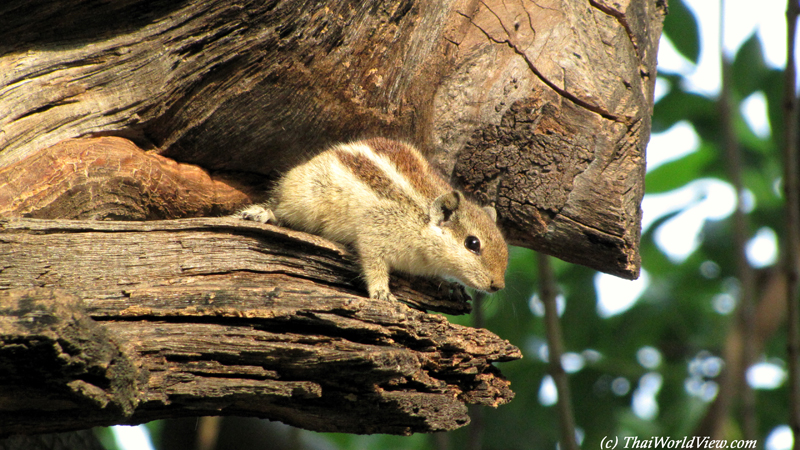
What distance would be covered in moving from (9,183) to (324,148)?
2064mm

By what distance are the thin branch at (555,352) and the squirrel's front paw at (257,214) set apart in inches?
101

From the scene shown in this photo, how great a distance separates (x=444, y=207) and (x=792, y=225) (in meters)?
2.99

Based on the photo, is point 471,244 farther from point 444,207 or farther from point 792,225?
point 792,225

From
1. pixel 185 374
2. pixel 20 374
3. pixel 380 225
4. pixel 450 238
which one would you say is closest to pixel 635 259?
pixel 450 238

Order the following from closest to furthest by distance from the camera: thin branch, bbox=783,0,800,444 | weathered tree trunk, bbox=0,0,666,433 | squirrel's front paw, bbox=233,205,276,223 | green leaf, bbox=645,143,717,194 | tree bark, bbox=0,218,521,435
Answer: tree bark, bbox=0,218,521,435 → weathered tree trunk, bbox=0,0,666,433 → squirrel's front paw, bbox=233,205,276,223 → thin branch, bbox=783,0,800,444 → green leaf, bbox=645,143,717,194

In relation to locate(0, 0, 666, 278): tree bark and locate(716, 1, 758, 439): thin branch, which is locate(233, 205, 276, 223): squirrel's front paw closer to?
locate(0, 0, 666, 278): tree bark

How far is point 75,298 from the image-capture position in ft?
9.18

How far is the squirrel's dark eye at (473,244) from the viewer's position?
4848mm

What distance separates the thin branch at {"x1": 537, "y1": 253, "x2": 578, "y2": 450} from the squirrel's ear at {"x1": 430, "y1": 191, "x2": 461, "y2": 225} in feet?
5.29

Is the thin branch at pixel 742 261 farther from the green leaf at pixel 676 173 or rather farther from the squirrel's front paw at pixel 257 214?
the squirrel's front paw at pixel 257 214

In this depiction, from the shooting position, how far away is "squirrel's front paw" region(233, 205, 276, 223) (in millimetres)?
4762

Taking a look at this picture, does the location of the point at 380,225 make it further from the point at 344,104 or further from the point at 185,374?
the point at 185,374

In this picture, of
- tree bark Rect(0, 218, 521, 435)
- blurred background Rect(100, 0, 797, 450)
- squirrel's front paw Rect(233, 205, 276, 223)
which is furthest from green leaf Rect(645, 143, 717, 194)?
squirrel's front paw Rect(233, 205, 276, 223)

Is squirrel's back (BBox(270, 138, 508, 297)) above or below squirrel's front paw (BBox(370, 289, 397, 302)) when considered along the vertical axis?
above
